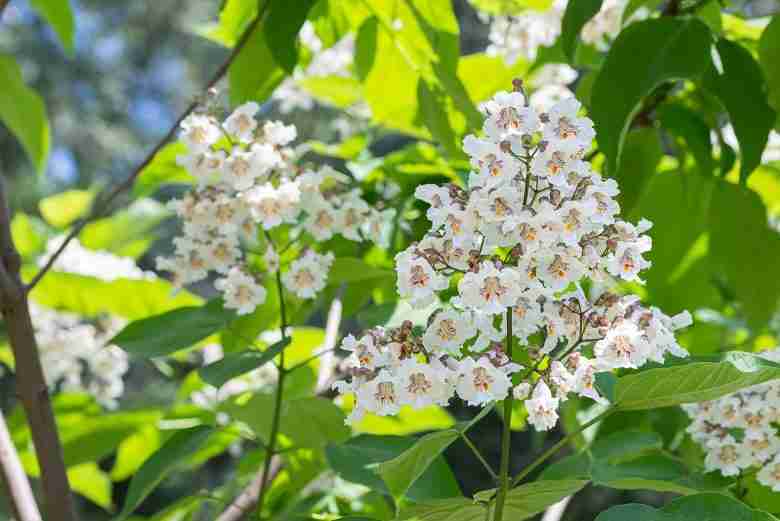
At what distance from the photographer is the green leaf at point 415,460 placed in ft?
2.23

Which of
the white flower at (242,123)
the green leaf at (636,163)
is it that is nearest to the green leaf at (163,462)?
the white flower at (242,123)

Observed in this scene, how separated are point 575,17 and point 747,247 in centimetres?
38

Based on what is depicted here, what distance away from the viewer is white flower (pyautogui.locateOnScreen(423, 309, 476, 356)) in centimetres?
70

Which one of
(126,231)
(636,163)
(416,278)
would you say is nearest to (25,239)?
(126,231)

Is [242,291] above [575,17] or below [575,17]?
below

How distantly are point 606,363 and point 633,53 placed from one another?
34 cm

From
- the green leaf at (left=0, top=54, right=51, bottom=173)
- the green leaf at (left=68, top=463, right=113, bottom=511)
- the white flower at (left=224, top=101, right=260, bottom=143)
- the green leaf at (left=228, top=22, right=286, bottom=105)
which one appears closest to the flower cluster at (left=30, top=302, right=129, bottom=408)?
the green leaf at (left=68, top=463, right=113, bottom=511)

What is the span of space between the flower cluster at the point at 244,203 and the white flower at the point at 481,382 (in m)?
0.40

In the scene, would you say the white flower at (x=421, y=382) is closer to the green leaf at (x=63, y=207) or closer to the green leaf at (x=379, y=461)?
the green leaf at (x=379, y=461)

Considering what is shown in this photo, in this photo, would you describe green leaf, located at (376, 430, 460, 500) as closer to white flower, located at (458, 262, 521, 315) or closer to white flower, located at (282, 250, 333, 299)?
white flower, located at (458, 262, 521, 315)

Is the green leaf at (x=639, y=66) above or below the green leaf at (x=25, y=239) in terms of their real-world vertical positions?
above

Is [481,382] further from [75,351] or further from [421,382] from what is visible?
[75,351]

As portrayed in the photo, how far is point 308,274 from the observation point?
108 centimetres

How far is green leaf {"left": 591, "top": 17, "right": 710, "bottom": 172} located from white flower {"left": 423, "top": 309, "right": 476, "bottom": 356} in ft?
0.77
